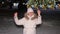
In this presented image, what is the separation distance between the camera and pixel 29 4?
8.02 ft

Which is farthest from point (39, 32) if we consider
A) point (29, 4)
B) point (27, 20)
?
point (29, 4)

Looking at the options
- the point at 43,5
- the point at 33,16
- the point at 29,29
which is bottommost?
the point at 29,29

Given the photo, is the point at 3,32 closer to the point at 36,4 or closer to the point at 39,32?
the point at 39,32

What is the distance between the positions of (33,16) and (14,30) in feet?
12.7

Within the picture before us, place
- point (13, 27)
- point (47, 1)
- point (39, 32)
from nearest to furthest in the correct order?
point (47, 1) < point (39, 32) < point (13, 27)

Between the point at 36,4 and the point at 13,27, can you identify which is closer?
the point at 36,4

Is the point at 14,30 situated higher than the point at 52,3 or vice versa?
the point at 52,3

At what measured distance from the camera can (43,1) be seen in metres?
2.41

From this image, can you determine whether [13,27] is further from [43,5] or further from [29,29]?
[43,5]

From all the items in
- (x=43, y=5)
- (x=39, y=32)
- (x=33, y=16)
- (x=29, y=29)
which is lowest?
(x=39, y=32)

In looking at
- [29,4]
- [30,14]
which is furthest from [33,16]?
[29,4]

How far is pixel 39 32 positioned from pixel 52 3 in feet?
19.2

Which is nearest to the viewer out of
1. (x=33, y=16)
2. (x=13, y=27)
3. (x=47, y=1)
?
(x=47, y=1)

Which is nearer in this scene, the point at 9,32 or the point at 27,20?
the point at 27,20
